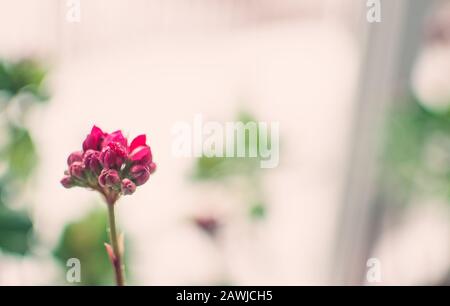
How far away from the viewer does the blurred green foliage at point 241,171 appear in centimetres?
147

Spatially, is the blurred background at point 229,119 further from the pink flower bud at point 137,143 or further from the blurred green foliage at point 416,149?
the pink flower bud at point 137,143

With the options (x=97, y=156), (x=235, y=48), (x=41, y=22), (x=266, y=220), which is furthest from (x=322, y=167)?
(x=41, y=22)

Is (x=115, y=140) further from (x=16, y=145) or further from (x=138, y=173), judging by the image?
(x=16, y=145)

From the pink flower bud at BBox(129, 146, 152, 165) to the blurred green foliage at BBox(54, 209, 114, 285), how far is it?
0.29m

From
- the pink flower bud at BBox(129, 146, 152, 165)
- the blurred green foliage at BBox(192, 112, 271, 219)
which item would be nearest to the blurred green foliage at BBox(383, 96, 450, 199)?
the blurred green foliage at BBox(192, 112, 271, 219)

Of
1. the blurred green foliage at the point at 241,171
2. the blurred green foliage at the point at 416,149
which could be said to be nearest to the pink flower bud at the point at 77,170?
the blurred green foliage at the point at 241,171

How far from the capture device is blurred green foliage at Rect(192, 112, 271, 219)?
57.9 inches

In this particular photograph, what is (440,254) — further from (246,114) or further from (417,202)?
(246,114)

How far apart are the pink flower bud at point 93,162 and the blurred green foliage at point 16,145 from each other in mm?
321

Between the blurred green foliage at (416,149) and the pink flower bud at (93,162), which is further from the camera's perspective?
the blurred green foliage at (416,149)

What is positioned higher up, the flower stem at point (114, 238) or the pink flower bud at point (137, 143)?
the pink flower bud at point (137, 143)

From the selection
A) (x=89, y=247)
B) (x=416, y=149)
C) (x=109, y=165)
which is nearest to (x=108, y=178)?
(x=109, y=165)

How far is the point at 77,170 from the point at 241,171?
1.50 ft
